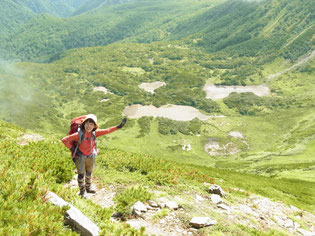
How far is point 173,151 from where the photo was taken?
149m

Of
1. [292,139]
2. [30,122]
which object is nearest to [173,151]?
[292,139]

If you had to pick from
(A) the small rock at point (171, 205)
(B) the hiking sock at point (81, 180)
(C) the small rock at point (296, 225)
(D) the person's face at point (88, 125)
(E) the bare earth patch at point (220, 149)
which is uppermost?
(D) the person's face at point (88, 125)

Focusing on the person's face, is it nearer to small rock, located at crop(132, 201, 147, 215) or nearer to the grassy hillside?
the grassy hillside

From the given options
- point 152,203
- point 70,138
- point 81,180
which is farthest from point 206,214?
point 70,138

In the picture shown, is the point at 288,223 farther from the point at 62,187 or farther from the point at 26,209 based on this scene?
the point at 26,209

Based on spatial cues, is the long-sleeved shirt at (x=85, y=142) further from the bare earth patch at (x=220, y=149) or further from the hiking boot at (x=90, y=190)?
the bare earth patch at (x=220, y=149)

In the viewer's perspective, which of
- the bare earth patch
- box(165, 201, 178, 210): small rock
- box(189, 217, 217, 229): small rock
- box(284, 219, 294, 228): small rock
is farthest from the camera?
the bare earth patch

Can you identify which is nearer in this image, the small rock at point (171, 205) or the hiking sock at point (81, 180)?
the hiking sock at point (81, 180)

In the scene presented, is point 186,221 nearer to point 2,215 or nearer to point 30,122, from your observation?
point 2,215

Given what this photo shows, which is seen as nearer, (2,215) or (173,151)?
(2,215)

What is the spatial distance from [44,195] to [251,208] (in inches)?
499

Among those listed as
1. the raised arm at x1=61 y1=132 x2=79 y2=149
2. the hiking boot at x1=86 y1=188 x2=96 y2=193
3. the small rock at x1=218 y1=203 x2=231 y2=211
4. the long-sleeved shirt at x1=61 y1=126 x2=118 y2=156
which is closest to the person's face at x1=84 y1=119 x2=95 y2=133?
the long-sleeved shirt at x1=61 y1=126 x2=118 y2=156

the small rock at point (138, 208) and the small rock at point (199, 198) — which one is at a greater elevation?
the small rock at point (138, 208)

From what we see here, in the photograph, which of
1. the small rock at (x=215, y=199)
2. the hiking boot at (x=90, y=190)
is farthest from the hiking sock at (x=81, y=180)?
the small rock at (x=215, y=199)
